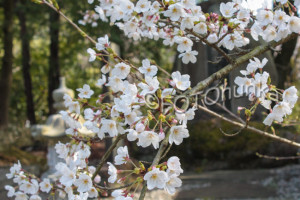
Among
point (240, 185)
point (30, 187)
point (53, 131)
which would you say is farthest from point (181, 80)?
point (240, 185)

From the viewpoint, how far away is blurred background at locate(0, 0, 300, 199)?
9.08ft

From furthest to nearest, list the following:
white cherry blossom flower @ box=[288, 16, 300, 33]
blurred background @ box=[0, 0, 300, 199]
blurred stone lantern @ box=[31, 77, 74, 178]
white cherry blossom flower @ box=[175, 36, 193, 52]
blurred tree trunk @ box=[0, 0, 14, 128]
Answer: blurred tree trunk @ box=[0, 0, 14, 128] → blurred stone lantern @ box=[31, 77, 74, 178] → blurred background @ box=[0, 0, 300, 199] → white cherry blossom flower @ box=[175, 36, 193, 52] → white cherry blossom flower @ box=[288, 16, 300, 33]

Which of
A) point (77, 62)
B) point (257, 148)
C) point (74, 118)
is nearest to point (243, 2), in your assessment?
point (74, 118)

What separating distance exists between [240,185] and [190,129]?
61.8 inches

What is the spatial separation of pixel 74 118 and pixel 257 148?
4.62 meters

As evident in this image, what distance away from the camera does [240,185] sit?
446 centimetres

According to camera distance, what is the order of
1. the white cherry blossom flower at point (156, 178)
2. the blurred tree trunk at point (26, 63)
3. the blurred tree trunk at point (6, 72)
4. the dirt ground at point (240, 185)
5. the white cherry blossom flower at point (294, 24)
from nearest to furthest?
the white cherry blossom flower at point (156, 178) → the white cherry blossom flower at point (294, 24) → the dirt ground at point (240, 185) → the blurred tree trunk at point (6, 72) → the blurred tree trunk at point (26, 63)

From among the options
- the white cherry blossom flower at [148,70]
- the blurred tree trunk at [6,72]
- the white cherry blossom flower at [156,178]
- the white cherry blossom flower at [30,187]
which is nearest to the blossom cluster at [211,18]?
the white cherry blossom flower at [148,70]

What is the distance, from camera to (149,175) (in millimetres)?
848

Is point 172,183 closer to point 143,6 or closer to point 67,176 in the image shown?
point 67,176

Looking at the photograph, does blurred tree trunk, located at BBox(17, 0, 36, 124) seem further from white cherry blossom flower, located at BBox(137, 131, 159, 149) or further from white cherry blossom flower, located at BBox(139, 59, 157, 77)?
white cherry blossom flower, located at BBox(137, 131, 159, 149)

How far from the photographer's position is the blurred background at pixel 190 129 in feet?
9.08

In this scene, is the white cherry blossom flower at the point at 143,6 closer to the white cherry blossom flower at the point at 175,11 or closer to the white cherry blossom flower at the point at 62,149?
the white cherry blossom flower at the point at 175,11

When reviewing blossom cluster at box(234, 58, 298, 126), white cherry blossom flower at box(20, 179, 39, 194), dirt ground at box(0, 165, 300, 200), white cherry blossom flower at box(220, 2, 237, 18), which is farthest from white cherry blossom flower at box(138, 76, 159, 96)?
dirt ground at box(0, 165, 300, 200)
